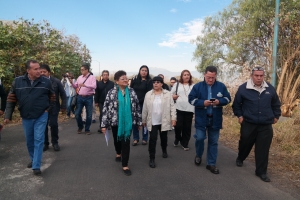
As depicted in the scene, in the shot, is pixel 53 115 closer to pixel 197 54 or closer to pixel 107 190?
pixel 107 190

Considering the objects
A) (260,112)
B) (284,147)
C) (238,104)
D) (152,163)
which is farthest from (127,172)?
(284,147)

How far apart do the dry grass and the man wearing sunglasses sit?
1.71 feet

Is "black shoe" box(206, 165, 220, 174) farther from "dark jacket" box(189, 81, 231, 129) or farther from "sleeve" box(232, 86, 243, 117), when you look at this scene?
"sleeve" box(232, 86, 243, 117)

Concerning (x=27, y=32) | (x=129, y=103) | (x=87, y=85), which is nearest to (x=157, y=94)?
(x=129, y=103)

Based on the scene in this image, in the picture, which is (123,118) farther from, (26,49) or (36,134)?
(26,49)

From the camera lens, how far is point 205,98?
4547 mm

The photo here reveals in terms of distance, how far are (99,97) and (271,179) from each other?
5.18m

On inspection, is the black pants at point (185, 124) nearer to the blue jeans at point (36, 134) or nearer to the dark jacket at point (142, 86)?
the dark jacket at point (142, 86)

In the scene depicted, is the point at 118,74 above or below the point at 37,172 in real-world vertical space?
above

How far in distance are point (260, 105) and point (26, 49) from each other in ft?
33.2

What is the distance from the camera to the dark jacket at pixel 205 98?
14.7 feet

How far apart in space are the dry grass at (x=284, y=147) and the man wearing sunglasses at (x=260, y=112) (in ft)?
1.71

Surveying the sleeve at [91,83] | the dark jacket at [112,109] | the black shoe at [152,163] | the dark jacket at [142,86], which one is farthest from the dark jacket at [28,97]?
the sleeve at [91,83]

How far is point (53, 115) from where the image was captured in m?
5.87
